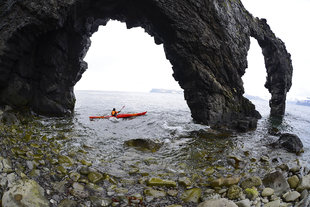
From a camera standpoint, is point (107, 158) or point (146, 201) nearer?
point (146, 201)

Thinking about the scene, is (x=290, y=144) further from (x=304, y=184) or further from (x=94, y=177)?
(x=94, y=177)

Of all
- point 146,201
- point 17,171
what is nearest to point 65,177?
point 17,171

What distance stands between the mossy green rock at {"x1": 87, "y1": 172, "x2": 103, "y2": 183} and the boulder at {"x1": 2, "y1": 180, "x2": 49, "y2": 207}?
5.96 feet

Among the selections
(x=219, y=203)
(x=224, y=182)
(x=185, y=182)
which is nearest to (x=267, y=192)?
(x=224, y=182)

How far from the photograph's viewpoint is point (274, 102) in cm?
4000

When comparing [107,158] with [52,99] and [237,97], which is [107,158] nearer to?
[52,99]

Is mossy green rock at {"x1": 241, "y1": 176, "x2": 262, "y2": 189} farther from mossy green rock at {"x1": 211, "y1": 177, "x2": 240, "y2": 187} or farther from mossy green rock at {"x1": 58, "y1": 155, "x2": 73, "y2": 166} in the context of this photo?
mossy green rock at {"x1": 58, "y1": 155, "x2": 73, "y2": 166}

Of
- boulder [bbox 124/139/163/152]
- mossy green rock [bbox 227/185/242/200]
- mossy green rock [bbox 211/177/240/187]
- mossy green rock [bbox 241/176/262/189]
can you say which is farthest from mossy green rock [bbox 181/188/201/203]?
boulder [bbox 124/139/163/152]

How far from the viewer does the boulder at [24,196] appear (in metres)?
3.79

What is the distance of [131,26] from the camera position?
26.1m

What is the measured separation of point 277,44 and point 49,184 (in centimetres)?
4428

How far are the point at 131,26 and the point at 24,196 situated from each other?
2616 cm

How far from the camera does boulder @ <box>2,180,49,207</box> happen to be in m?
3.79

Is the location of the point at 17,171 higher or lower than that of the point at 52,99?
lower
